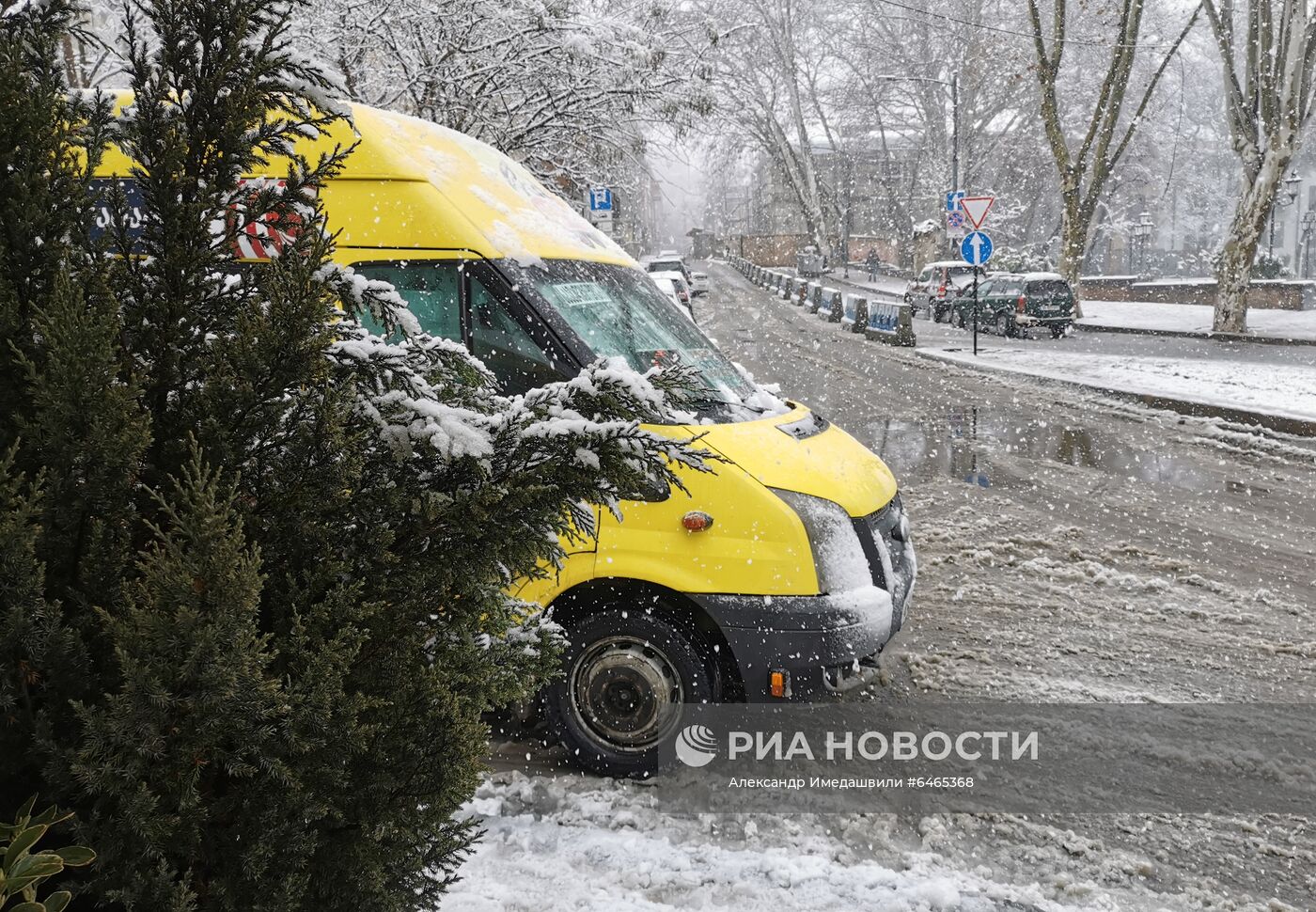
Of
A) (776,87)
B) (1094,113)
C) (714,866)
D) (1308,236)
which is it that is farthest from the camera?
(776,87)

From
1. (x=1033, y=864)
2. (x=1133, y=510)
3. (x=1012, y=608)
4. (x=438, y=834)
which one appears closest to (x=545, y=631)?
(x=438, y=834)

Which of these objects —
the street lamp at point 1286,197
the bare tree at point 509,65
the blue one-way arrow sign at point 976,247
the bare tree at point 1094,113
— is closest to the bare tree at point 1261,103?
the street lamp at point 1286,197

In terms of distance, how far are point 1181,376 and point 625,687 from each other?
1591 cm

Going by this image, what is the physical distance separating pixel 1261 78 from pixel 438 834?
26.5 m

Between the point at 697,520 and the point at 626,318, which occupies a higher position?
the point at 626,318

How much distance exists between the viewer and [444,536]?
1785 mm

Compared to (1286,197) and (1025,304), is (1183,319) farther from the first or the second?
(1286,197)

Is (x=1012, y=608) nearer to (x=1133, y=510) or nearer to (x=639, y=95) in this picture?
(x=1133, y=510)

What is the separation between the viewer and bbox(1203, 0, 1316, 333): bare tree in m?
21.5

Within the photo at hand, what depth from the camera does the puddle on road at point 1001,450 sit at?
9898 mm

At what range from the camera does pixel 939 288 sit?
37094 millimetres

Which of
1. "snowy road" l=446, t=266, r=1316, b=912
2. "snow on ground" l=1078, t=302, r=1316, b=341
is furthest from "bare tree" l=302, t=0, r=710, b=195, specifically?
"snow on ground" l=1078, t=302, r=1316, b=341

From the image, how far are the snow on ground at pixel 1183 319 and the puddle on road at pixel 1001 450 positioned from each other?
15269 mm

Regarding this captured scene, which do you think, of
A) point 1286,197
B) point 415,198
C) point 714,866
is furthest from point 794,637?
point 1286,197
